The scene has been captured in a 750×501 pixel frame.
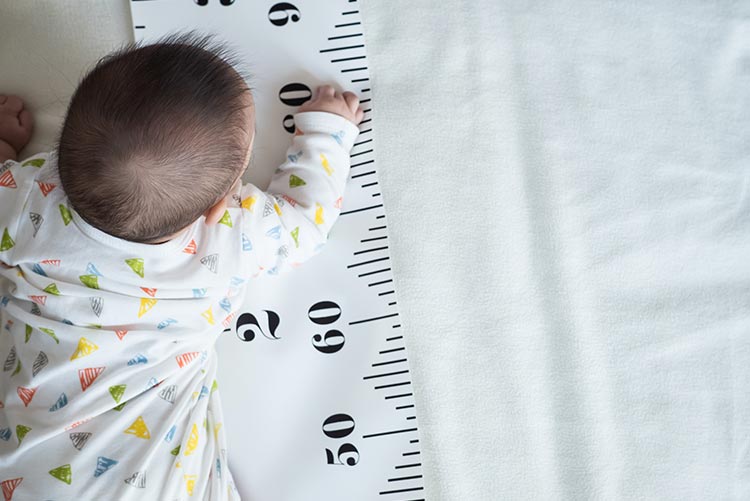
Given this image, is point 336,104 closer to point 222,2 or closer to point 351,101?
point 351,101

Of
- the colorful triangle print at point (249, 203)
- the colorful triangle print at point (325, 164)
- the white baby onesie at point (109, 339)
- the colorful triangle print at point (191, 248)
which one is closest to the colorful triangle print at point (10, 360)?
the white baby onesie at point (109, 339)

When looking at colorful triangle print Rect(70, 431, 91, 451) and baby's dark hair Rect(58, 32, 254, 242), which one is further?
colorful triangle print Rect(70, 431, 91, 451)

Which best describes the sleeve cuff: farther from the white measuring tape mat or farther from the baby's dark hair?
the baby's dark hair

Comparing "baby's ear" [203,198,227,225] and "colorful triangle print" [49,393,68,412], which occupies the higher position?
"baby's ear" [203,198,227,225]

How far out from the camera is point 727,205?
4.23 feet

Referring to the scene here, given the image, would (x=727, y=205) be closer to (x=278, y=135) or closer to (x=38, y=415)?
(x=278, y=135)

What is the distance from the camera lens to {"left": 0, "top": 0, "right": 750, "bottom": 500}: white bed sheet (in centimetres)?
123

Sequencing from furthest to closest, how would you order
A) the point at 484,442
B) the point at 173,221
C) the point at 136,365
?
1. the point at 484,442
2. the point at 136,365
3. the point at 173,221

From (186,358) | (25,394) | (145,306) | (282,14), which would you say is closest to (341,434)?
(186,358)

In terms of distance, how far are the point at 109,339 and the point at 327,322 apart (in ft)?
1.16

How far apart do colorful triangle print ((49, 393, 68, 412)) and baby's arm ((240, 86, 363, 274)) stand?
33cm

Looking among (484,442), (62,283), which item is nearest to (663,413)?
(484,442)

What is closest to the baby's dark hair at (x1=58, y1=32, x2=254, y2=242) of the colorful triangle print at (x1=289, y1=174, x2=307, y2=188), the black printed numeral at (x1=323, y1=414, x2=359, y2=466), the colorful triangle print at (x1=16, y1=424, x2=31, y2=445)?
the colorful triangle print at (x1=289, y1=174, x2=307, y2=188)

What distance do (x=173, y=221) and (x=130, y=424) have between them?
333 millimetres
